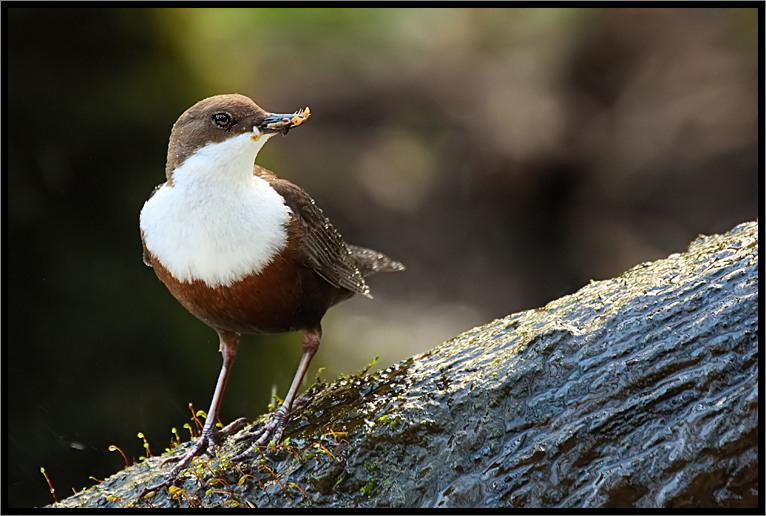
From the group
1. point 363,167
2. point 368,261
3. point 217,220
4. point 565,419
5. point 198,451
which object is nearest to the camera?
point 565,419

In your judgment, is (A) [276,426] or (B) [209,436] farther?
(B) [209,436]

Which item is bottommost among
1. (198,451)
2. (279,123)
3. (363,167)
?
(198,451)

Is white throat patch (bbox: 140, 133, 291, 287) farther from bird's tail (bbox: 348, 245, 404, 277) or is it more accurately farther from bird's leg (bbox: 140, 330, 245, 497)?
bird's tail (bbox: 348, 245, 404, 277)

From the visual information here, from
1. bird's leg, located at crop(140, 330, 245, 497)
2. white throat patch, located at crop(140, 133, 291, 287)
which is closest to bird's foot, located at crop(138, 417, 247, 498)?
bird's leg, located at crop(140, 330, 245, 497)

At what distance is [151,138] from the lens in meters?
5.06

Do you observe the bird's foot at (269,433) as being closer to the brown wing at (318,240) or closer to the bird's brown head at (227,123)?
the brown wing at (318,240)

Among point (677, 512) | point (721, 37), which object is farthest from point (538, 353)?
point (721, 37)

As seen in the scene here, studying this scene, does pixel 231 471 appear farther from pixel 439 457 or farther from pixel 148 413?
pixel 148 413

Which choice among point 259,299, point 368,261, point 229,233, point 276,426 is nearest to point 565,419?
point 276,426

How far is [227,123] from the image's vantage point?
300 centimetres

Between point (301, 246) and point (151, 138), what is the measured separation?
234cm

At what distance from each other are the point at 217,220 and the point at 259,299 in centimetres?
33

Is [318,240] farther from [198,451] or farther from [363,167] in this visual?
[363,167]

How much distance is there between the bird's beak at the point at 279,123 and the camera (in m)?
2.94
